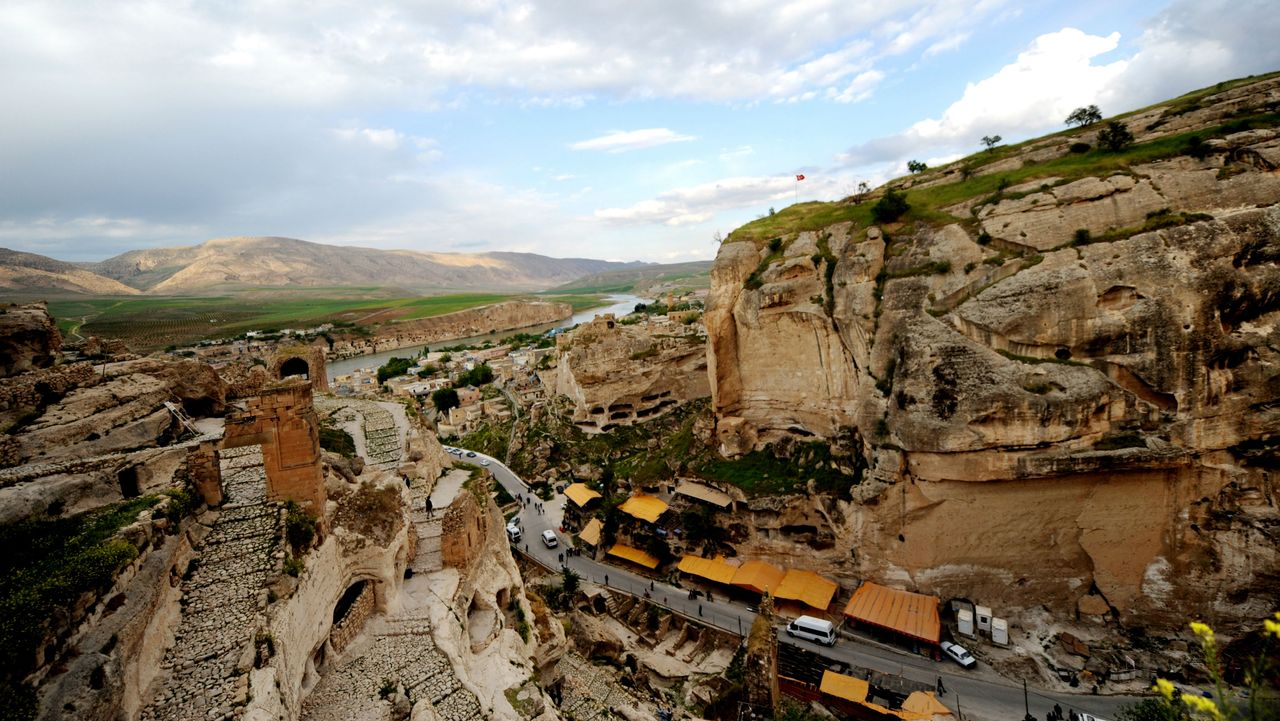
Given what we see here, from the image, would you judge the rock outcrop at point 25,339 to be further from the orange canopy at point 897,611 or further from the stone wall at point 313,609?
the orange canopy at point 897,611

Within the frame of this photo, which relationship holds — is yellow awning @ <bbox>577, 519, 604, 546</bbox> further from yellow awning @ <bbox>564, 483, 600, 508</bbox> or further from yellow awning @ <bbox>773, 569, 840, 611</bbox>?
yellow awning @ <bbox>773, 569, 840, 611</bbox>

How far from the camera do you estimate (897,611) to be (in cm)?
2066

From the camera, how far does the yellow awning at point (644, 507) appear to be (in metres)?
27.3

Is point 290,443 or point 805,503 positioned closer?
point 290,443

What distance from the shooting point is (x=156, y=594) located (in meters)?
8.63

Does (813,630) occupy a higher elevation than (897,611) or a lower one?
lower

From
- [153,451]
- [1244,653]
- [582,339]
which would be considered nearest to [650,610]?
[153,451]

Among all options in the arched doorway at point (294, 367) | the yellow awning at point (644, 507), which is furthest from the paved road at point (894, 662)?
the arched doorway at point (294, 367)

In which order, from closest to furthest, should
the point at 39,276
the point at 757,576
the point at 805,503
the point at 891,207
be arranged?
the point at 757,576, the point at 805,503, the point at 891,207, the point at 39,276

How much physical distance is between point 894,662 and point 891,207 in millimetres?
18586

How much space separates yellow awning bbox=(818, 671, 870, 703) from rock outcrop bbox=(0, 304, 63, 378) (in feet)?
79.1

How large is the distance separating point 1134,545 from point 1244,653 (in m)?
3.99

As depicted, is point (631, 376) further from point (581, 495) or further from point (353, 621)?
point (353, 621)

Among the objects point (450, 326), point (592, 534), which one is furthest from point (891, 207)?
point (450, 326)
